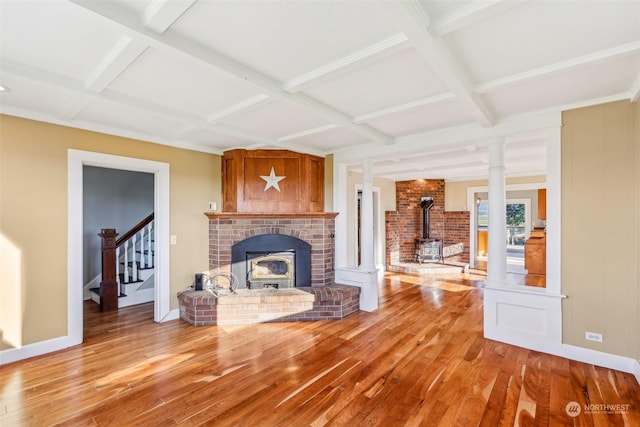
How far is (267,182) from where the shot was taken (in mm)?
4414

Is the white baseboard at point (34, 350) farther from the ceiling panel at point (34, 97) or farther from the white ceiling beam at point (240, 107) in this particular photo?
the white ceiling beam at point (240, 107)

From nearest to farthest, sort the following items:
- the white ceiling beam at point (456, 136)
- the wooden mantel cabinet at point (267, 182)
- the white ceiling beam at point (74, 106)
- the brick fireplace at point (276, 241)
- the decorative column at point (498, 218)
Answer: the white ceiling beam at point (74, 106) → the white ceiling beam at point (456, 136) → the decorative column at point (498, 218) → the brick fireplace at point (276, 241) → the wooden mantel cabinet at point (267, 182)

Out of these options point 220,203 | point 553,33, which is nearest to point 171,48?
point 553,33

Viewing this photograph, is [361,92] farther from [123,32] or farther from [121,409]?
[121,409]

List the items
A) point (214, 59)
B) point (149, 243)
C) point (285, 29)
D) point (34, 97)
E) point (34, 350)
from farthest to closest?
1. point (149, 243)
2. point (34, 350)
3. point (34, 97)
4. point (214, 59)
5. point (285, 29)

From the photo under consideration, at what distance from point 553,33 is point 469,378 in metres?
2.56

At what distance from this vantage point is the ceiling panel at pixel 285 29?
4.95ft

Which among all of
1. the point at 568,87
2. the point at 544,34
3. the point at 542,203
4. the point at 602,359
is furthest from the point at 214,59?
the point at 542,203

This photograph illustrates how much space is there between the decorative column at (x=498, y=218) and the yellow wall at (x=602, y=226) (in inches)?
21.3

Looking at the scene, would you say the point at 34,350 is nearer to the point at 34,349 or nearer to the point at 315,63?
the point at 34,349

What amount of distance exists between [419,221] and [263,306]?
5.25m

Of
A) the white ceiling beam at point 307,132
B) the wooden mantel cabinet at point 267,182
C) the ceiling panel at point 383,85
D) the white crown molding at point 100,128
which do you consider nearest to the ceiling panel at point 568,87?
the ceiling panel at point 383,85

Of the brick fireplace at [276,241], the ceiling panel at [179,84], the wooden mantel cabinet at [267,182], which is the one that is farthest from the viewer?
the wooden mantel cabinet at [267,182]

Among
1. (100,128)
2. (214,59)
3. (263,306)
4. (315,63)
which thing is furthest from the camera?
(263,306)
